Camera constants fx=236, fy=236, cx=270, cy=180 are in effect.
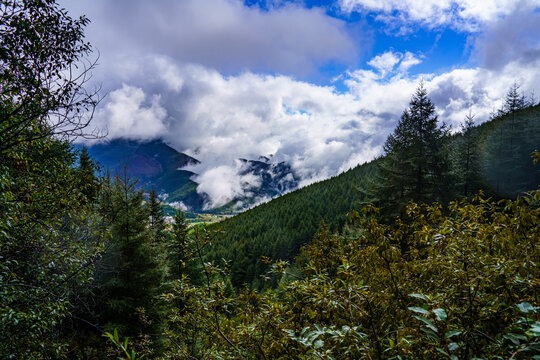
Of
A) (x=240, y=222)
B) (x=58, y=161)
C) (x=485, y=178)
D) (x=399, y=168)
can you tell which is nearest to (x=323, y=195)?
(x=240, y=222)

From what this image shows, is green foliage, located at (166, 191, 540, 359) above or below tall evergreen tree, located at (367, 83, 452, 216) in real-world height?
below

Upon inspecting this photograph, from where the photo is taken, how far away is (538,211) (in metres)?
2.78

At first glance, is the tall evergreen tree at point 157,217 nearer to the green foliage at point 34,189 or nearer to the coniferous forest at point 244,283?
the coniferous forest at point 244,283

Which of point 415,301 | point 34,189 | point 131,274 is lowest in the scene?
point 415,301

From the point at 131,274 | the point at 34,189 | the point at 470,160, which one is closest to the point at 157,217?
the point at 131,274

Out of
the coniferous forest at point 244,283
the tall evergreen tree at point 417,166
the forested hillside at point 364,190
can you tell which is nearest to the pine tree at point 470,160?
the forested hillside at point 364,190

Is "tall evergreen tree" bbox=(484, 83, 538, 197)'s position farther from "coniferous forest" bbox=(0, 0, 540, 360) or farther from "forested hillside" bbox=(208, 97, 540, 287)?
"coniferous forest" bbox=(0, 0, 540, 360)

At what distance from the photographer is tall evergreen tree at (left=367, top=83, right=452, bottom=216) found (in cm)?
1623

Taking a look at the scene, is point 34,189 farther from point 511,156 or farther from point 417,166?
point 511,156

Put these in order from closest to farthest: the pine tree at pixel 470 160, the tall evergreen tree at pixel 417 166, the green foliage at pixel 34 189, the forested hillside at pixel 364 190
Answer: the green foliage at pixel 34 189
the tall evergreen tree at pixel 417 166
the forested hillside at pixel 364 190
the pine tree at pixel 470 160

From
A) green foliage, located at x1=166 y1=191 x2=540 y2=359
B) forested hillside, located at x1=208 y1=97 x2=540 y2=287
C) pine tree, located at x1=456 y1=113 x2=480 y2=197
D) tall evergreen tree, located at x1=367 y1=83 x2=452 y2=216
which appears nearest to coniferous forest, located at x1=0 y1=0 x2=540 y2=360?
green foliage, located at x1=166 y1=191 x2=540 y2=359

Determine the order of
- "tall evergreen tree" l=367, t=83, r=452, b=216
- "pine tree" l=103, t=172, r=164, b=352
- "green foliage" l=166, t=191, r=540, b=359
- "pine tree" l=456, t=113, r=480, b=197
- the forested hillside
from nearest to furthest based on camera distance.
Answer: "green foliage" l=166, t=191, r=540, b=359, "pine tree" l=103, t=172, r=164, b=352, "tall evergreen tree" l=367, t=83, r=452, b=216, the forested hillside, "pine tree" l=456, t=113, r=480, b=197

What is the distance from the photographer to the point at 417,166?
→ 16.2 meters

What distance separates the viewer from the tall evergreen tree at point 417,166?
16.2m
